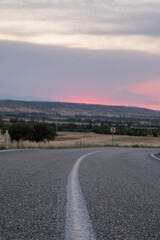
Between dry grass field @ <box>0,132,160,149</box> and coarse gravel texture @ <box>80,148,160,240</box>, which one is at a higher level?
coarse gravel texture @ <box>80,148,160,240</box>

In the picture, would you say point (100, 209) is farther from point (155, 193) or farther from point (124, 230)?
point (155, 193)

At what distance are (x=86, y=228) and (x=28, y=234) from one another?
0.59 m

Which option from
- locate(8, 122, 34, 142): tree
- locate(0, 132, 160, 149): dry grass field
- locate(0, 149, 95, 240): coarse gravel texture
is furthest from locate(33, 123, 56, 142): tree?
locate(0, 149, 95, 240): coarse gravel texture

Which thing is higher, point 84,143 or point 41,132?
point 41,132

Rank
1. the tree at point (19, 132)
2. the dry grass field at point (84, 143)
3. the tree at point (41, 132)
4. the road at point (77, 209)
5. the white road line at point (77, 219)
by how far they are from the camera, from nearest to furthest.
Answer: the white road line at point (77, 219), the road at point (77, 209), the dry grass field at point (84, 143), the tree at point (19, 132), the tree at point (41, 132)

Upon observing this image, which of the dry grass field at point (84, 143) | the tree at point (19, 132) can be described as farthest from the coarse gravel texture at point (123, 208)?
the tree at point (19, 132)

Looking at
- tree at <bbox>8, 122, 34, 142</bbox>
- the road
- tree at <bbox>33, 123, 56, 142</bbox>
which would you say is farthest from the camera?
tree at <bbox>33, 123, 56, 142</bbox>

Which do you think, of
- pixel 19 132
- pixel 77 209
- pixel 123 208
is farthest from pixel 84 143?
pixel 77 209

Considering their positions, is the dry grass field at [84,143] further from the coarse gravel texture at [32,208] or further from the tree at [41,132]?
the coarse gravel texture at [32,208]

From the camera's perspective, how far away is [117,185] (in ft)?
19.8

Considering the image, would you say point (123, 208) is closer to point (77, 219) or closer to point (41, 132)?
point (77, 219)

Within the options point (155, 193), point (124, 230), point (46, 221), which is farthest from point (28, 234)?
point (155, 193)

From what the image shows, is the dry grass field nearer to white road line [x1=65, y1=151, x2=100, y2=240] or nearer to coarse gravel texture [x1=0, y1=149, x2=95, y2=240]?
coarse gravel texture [x1=0, y1=149, x2=95, y2=240]

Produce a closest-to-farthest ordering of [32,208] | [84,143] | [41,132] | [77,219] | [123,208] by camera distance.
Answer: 1. [77,219]
2. [32,208]
3. [123,208]
4. [84,143]
5. [41,132]
